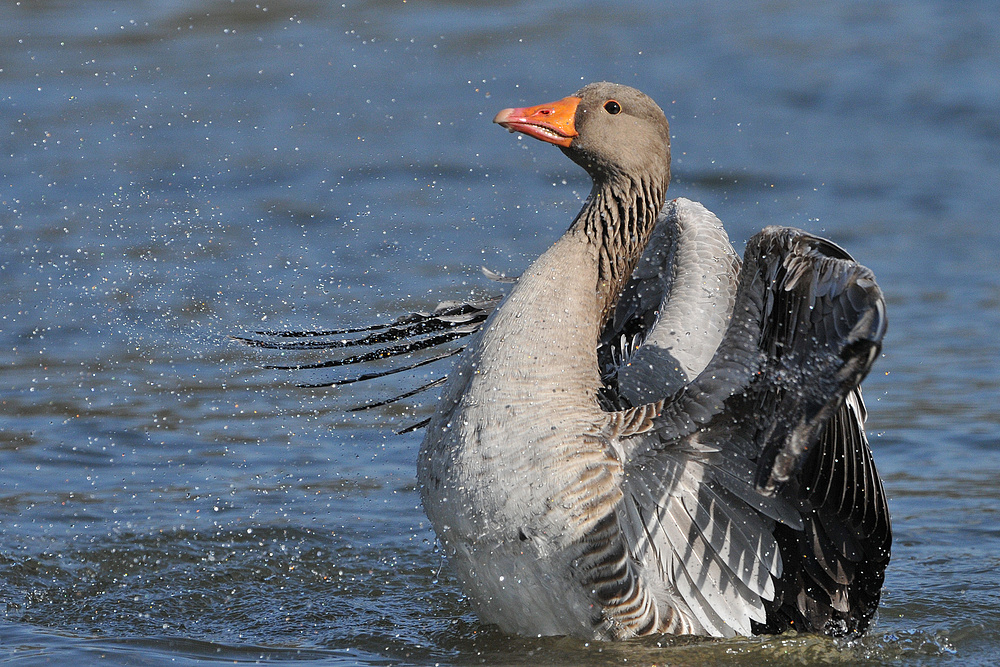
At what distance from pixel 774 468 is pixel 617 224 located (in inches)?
56.9

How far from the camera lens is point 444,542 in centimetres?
493

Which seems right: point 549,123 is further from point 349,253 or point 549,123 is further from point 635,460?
point 349,253

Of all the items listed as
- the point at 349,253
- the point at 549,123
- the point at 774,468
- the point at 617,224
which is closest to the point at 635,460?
the point at 774,468

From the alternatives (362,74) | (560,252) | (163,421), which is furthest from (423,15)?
(560,252)

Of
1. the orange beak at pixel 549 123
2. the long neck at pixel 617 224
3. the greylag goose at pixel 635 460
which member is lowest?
the greylag goose at pixel 635 460

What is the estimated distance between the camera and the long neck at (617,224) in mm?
5129

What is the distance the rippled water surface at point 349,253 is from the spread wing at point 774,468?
0.24 meters

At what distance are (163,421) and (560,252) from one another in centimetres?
364

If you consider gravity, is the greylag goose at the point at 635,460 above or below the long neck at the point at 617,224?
below

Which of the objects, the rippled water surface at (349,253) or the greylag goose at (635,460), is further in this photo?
the rippled water surface at (349,253)

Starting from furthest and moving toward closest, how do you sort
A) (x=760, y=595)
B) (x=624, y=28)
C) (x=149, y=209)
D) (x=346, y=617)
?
1. (x=624, y=28)
2. (x=149, y=209)
3. (x=346, y=617)
4. (x=760, y=595)

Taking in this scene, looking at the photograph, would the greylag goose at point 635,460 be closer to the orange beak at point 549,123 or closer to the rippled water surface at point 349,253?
the orange beak at point 549,123

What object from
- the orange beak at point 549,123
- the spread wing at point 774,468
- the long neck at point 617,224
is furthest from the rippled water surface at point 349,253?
the orange beak at point 549,123

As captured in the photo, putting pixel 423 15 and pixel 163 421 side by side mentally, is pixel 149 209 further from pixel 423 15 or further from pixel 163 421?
pixel 423 15
